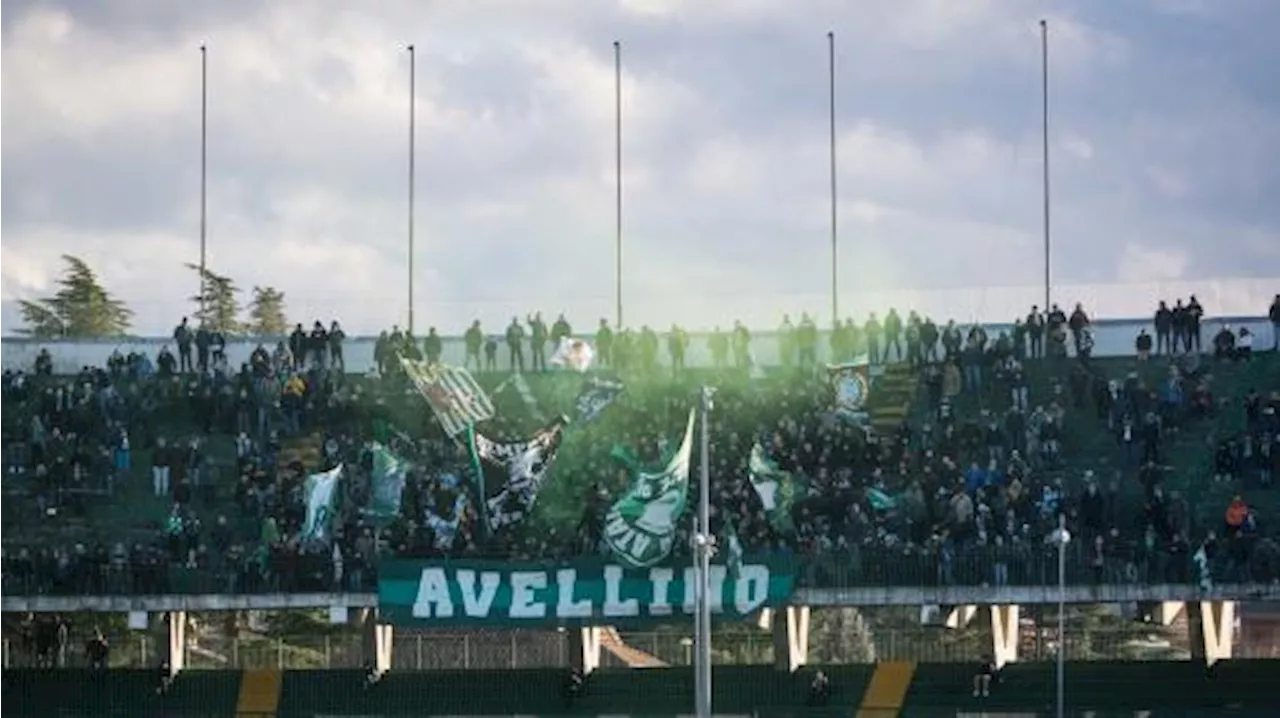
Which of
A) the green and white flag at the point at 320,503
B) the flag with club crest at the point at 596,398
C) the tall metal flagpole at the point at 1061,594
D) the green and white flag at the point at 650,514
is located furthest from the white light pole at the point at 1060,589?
the green and white flag at the point at 320,503

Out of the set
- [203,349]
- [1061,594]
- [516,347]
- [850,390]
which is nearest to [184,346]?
[203,349]

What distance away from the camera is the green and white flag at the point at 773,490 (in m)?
55.9

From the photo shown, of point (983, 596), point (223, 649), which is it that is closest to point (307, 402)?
point (223, 649)

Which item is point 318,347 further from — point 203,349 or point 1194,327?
point 1194,327

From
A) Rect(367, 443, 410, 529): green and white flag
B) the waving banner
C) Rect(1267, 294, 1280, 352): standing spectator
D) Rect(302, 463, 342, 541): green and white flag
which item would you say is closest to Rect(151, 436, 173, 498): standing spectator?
Rect(302, 463, 342, 541): green and white flag

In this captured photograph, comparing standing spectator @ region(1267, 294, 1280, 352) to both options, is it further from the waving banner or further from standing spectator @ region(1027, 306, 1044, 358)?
the waving banner

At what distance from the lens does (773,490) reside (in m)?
56.0

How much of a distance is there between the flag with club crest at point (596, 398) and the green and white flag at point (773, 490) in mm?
5110

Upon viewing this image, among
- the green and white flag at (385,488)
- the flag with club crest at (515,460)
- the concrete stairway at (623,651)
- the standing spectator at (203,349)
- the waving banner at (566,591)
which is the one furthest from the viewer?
the standing spectator at (203,349)

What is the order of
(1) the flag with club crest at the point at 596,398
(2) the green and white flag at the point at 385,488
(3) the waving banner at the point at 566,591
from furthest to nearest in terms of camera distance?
(1) the flag with club crest at the point at 596,398 → (2) the green and white flag at the point at 385,488 → (3) the waving banner at the point at 566,591

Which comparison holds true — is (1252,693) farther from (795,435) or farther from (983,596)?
(795,435)

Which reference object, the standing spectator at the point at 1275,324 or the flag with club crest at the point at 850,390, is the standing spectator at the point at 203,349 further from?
the standing spectator at the point at 1275,324

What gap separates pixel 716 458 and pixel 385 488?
7458mm

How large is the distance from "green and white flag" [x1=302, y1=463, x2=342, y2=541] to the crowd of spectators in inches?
9.9
